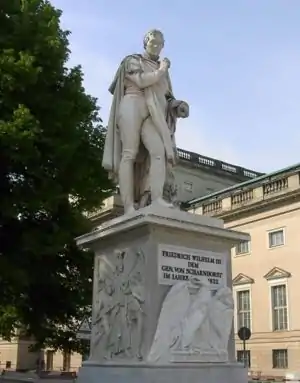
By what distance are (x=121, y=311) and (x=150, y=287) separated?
0.67m

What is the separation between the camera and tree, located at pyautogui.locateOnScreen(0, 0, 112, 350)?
50.8 ft

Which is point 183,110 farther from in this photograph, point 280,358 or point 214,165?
point 214,165

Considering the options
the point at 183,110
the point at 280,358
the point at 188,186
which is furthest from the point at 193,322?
the point at 188,186

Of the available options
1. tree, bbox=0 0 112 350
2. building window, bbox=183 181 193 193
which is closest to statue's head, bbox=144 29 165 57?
tree, bbox=0 0 112 350

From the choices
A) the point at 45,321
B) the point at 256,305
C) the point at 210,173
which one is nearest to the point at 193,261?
the point at 45,321

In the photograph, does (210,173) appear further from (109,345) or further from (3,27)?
(109,345)

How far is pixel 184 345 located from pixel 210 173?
4961 centimetres

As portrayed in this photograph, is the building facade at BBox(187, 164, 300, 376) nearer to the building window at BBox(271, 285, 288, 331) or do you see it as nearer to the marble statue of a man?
the building window at BBox(271, 285, 288, 331)

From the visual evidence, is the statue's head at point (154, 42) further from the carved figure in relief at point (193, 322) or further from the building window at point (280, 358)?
the building window at point (280, 358)

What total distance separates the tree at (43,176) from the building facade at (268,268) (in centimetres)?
2257

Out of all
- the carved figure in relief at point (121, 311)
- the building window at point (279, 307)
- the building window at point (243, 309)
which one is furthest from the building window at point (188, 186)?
the carved figure in relief at point (121, 311)

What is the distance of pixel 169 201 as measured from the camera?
8.78 m

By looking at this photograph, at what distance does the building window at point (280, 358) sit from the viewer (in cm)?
3881

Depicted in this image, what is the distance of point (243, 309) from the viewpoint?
4306 cm
